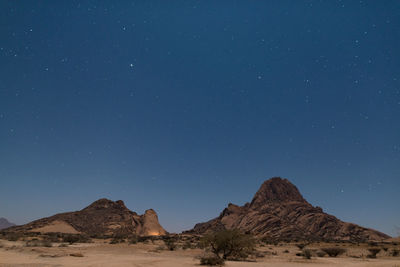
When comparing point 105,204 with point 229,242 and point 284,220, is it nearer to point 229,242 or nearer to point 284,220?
point 284,220

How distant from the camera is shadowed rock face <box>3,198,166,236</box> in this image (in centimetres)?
9312

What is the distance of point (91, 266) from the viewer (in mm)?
12977

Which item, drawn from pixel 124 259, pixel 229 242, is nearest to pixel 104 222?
pixel 124 259

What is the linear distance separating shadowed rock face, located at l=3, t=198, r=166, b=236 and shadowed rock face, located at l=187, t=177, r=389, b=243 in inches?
850

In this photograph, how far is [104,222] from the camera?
101 metres

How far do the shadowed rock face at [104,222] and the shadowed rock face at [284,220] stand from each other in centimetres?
2160

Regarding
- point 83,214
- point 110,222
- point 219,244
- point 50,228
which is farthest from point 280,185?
point 219,244

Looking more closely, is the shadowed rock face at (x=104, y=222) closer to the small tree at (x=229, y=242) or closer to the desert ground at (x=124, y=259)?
the desert ground at (x=124, y=259)

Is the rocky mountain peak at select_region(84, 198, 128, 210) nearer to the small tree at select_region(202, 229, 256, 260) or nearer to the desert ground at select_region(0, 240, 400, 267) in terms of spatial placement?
the desert ground at select_region(0, 240, 400, 267)

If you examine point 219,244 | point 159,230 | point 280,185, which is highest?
point 280,185

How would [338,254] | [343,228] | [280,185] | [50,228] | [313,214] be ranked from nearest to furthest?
[338,254]
[50,228]
[343,228]
[313,214]
[280,185]

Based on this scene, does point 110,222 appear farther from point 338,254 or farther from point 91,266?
point 91,266

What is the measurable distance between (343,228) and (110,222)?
307 ft

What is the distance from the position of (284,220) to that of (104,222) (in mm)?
75868
